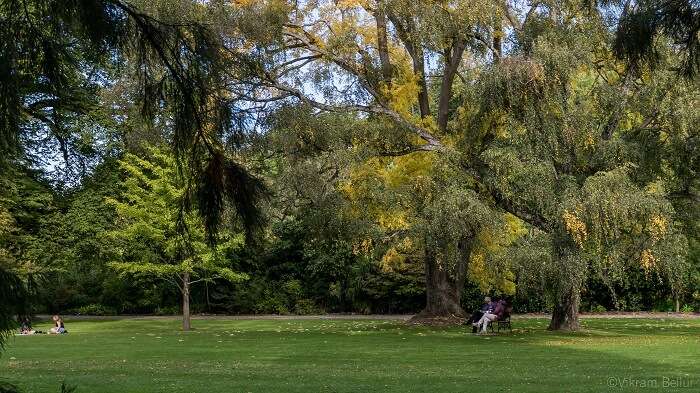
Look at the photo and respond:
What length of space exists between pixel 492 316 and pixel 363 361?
324 inches

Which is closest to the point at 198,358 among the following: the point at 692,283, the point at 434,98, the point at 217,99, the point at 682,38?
the point at 217,99

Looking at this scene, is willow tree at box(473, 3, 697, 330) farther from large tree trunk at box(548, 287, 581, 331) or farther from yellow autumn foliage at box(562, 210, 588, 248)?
large tree trunk at box(548, 287, 581, 331)

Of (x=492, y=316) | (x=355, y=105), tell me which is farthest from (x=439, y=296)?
(x=355, y=105)

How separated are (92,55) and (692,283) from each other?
32.0m

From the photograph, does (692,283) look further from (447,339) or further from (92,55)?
(92,55)

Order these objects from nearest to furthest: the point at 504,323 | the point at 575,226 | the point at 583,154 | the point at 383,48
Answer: the point at 575,226 < the point at 583,154 < the point at 504,323 < the point at 383,48

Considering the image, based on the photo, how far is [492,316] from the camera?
68.7ft

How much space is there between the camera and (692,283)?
32.6 metres

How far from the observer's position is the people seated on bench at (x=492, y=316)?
21.0 m

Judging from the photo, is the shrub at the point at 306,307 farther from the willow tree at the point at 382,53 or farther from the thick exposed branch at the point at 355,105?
the thick exposed branch at the point at 355,105

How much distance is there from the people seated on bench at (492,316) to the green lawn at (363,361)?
694 millimetres

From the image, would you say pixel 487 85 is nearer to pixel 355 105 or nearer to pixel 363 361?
pixel 355 105

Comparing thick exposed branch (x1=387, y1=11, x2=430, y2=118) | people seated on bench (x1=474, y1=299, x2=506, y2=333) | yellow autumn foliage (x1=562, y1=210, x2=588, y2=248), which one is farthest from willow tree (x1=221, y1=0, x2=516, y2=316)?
yellow autumn foliage (x1=562, y1=210, x2=588, y2=248)

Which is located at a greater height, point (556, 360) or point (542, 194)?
point (542, 194)
